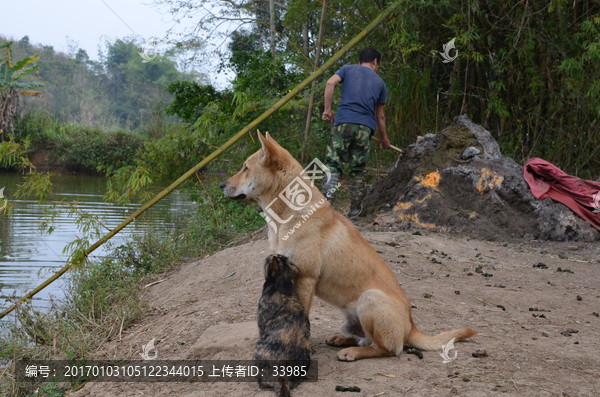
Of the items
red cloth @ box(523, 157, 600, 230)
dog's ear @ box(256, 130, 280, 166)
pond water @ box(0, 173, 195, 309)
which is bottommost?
pond water @ box(0, 173, 195, 309)

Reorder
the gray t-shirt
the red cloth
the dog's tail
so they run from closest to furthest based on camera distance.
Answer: the dog's tail
the gray t-shirt
the red cloth

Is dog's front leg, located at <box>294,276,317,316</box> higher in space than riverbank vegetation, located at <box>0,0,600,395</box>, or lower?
lower

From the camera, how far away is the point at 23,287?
7660mm

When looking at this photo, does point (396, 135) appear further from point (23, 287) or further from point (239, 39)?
point (239, 39)

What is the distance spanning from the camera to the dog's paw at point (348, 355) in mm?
3678

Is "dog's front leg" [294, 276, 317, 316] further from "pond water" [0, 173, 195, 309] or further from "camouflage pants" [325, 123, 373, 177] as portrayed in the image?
"camouflage pants" [325, 123, 373, 177]

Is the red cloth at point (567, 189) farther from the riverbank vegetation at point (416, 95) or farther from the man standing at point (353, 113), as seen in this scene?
the man standing at point (353, 113)

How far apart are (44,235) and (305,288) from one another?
8.93 meters

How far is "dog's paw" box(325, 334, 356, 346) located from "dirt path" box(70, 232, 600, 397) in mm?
72

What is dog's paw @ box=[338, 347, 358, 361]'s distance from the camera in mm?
3678

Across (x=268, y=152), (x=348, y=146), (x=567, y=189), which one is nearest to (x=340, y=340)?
(x=268, y=152)

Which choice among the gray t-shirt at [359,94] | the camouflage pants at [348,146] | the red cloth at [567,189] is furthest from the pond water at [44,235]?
the red cloth at [567,189]

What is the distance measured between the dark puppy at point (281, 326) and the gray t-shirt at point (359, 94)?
4627mm

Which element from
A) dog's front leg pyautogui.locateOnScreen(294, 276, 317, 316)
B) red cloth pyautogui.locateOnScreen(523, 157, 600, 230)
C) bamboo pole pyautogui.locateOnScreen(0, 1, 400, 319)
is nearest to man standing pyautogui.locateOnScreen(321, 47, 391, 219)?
bamboo pole pyautogui.locateOnScreen(0, 1, 400, 319)
